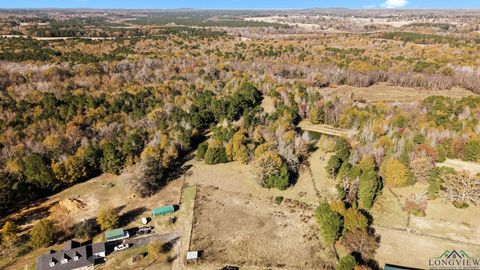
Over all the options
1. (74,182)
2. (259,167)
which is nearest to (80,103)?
(74,182)

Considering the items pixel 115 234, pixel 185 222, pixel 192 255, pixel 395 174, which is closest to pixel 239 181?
pixel 185 222

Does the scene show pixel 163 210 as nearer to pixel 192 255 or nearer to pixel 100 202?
pixel 192 255

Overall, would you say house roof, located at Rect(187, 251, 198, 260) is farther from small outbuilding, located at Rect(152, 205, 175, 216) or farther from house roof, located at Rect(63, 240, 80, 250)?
house roof, located at Rect(63, 240, 80, 250)

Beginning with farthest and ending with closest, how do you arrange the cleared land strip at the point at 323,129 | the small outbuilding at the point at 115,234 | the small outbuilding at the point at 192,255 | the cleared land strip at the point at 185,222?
1. the cleared land strip at the point at 323,129
2. the small outbuilding at the point at 115,234
3. the cleared land strip at the point at 185,222
4. the small outbuilding at the point at 192,255

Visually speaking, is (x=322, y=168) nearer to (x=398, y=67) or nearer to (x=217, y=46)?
(x=398, y=67)

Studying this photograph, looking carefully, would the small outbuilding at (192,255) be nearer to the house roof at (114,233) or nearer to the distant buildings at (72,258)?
the house roof at (114,233)

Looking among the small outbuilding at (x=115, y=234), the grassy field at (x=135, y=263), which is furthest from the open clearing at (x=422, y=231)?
the small outbuilding at (x=115, y=234)
